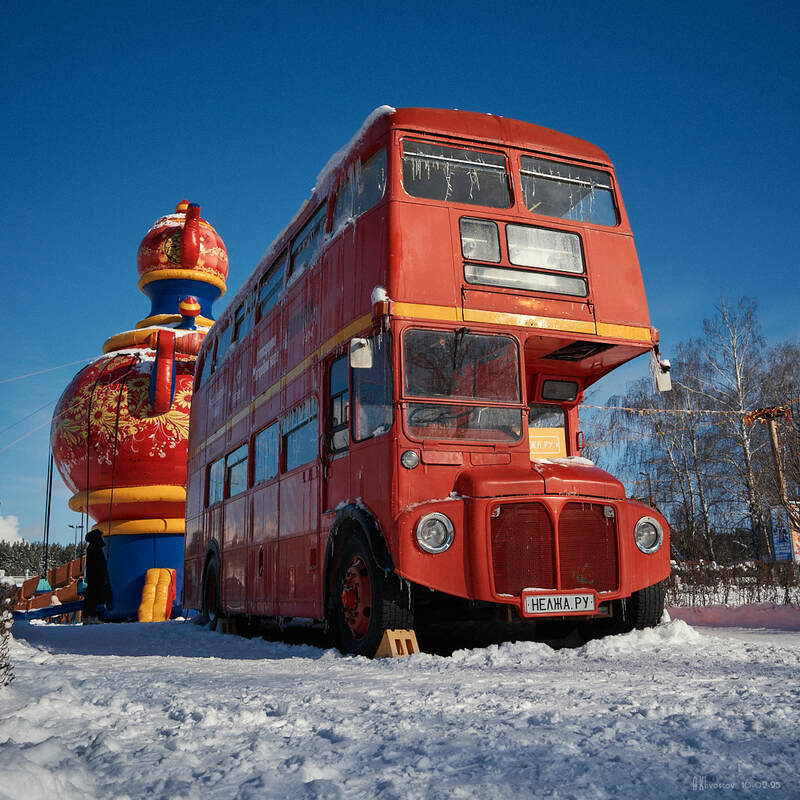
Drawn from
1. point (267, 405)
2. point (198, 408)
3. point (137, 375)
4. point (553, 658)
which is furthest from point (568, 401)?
point (137, 375)

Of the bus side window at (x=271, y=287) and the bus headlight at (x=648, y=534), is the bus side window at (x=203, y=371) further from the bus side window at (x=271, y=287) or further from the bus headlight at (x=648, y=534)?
the bus headlight at (x=648, y=534)

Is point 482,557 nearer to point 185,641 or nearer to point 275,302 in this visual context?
point 275,302

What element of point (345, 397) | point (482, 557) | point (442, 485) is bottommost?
point (482, 557)

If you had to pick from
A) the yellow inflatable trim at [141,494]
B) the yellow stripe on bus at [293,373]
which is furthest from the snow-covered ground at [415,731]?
the yellow inflatable trim at [141,494]

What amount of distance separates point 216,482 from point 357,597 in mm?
6464

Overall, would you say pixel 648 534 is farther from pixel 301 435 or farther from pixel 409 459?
pixel 301 435

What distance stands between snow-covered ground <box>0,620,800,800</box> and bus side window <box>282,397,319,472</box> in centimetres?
301

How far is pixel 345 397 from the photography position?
24.8 ft

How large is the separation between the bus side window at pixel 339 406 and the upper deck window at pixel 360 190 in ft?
4.58

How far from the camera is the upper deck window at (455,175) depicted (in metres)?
7.18

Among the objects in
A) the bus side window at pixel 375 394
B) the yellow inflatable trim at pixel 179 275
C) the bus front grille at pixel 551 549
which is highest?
the yellow inflatable trim at pixel 179 275

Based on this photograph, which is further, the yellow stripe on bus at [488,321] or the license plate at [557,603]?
the yellow stripe on bus at [488,321]

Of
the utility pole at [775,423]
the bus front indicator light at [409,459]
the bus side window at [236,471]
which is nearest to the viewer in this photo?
the bus front indicator light at [409,459]

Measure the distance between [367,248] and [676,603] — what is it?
25.3 feet
